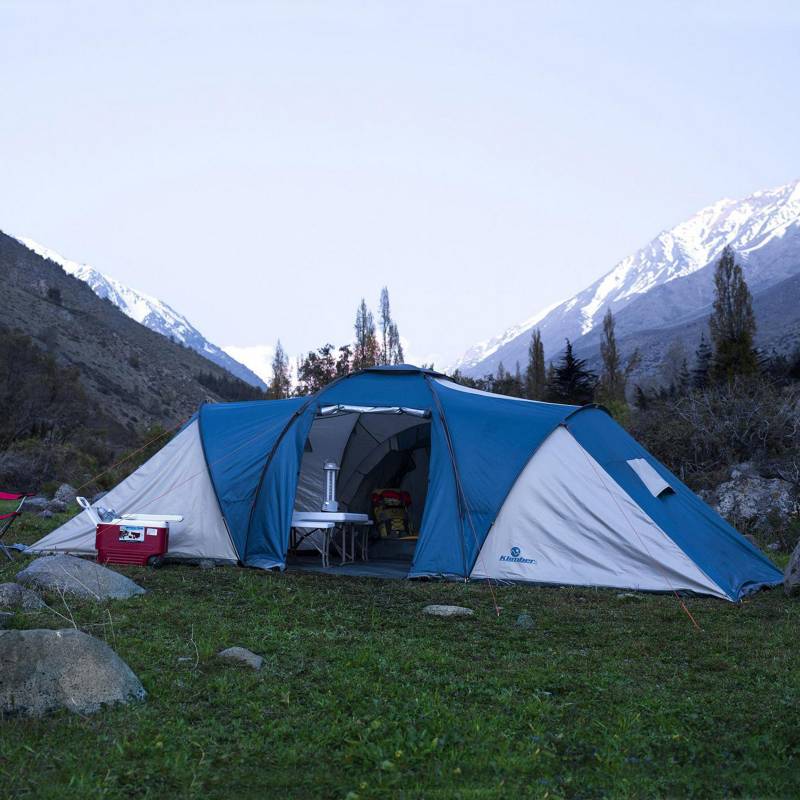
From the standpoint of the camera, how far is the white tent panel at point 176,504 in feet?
35.8

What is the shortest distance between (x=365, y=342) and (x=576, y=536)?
39.8m

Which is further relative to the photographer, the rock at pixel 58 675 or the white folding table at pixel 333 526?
the white folding table at pixel 333 526

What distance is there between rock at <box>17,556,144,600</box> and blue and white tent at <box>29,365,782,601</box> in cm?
245

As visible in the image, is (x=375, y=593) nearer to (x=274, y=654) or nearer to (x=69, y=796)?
(x=274, y=654)

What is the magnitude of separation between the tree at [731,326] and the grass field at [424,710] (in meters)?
31.2

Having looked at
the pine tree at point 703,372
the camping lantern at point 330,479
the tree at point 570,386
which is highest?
the pine tree at point 703,372

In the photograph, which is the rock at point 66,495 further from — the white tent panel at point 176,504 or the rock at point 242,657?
the rock at point 242,657

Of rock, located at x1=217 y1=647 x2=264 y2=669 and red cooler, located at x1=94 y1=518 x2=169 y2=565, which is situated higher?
red cooler, located at x1=94 y1=518 x2=169 y2=565

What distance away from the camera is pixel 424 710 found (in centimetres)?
492

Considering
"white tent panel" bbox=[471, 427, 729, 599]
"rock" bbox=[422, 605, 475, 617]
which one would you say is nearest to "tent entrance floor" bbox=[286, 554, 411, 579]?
"white tent panel" bbox=[471, 427, 729, 599]

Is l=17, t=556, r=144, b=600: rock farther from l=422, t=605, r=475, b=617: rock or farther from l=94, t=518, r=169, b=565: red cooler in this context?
l=422, t=605, r=475, b=617: rock

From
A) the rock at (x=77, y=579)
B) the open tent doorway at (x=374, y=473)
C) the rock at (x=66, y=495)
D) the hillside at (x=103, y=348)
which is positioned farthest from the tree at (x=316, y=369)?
the rock at (x=77, y=579)

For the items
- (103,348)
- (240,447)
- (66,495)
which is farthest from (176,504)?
(103,348)

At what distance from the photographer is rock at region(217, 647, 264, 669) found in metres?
5.82
